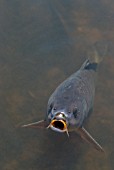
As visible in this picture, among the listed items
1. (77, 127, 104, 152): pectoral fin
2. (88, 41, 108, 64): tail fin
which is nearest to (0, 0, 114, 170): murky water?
(88, 41, 108, 64): tail fin

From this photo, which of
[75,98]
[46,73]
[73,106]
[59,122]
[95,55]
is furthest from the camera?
[95,55]

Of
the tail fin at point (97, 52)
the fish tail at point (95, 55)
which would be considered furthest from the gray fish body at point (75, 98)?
the tail fin at point (97, 52)

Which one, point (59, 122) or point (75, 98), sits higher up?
point (59, 122)

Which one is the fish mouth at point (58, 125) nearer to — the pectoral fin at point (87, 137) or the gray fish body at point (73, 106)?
the gray fish body at point (73, 106)

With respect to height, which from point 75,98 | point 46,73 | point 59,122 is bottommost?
point 46,73

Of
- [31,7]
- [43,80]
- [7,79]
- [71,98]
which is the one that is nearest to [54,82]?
[43,80]

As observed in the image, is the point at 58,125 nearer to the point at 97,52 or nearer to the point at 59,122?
the point at 59,122

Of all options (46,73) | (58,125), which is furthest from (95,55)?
(58,125)
